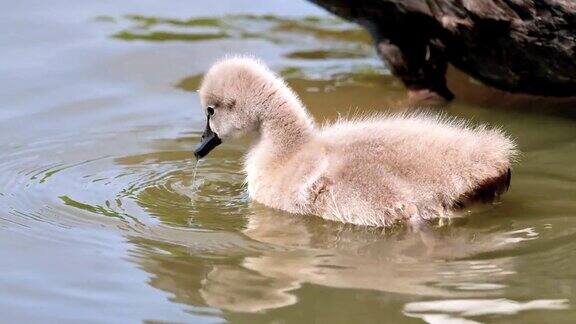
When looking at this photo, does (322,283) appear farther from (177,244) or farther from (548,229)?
(548,229)

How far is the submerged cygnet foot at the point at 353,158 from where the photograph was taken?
16.9 feet

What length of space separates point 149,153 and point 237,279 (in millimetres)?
1935

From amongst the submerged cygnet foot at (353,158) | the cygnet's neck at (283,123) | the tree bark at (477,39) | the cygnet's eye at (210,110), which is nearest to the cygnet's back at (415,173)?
the submerged cygnet foot at (353,158)

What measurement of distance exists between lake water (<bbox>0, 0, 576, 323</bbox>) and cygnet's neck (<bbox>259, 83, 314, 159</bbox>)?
11.6 inches

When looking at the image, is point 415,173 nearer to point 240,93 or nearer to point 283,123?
point 283,123

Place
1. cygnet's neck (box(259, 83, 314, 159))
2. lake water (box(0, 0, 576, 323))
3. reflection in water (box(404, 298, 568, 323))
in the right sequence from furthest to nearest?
1. cygnet's neck (box(259, 83, 314, 159))
2. lake water (box(0, 0, 576, 323))
3. reflection in water (box(404, 298, 568, 323))

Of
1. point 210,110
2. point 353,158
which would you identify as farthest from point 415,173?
point 210,110

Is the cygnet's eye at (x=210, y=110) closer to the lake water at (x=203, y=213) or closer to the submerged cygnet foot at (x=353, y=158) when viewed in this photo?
the submerged cygnet foot at (x=353, y=158)

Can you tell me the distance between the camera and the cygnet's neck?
5.64 metres

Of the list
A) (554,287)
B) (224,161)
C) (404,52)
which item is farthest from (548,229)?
(404,52)

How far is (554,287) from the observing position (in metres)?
4.49

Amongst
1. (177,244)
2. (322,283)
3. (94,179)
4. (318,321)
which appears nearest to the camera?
(318,321)

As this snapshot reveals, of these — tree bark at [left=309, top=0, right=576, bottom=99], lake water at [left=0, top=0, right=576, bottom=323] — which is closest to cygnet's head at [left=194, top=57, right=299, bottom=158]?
lake water at [left=0, top=0, right=576, bottom=323]

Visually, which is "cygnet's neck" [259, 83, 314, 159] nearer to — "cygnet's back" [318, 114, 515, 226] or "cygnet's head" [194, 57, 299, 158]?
"cygnet's head" [194, 57, 299, 158]
